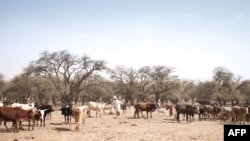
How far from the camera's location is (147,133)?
17.7 m

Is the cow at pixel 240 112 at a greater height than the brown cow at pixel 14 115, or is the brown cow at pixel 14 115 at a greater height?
the brown cow at pixel 14 115

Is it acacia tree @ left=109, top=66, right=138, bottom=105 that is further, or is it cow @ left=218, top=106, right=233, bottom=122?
acacia tree @ left=109, top=66, right=138, bottom=105

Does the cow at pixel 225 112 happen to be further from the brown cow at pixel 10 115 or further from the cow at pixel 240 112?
the brown cow at pixel 10 115

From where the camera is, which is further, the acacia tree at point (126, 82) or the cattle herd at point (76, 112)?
the acacia tree at point (126, 82)

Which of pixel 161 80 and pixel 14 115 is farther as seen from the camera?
pixel 161 80

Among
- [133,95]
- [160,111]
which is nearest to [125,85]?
[133,95]

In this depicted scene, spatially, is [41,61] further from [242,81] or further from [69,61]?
[242,81]

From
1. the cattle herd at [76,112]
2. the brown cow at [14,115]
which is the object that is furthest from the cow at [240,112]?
the brown cow at [14,115]

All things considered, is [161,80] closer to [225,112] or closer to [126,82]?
[126,82]

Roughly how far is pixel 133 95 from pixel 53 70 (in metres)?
27.9

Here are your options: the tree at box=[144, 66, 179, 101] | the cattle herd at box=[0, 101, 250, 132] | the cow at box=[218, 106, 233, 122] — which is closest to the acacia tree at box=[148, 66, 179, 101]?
the tree at box=[144, 66, 179, 101]

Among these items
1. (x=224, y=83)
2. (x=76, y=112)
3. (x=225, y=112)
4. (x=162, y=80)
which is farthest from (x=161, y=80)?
(x=76, y=112)

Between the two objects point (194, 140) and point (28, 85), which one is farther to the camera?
point (28, 85)

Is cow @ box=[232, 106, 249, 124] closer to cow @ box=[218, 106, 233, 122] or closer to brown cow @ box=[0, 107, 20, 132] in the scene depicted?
cow @ box=[218, 106, 233, 122]
